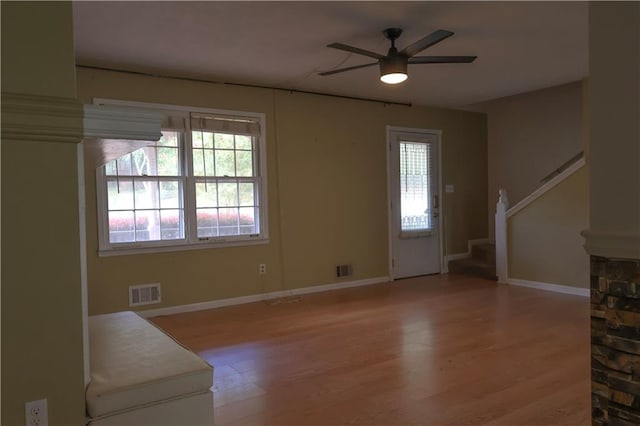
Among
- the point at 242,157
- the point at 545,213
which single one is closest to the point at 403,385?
the point at 242,157

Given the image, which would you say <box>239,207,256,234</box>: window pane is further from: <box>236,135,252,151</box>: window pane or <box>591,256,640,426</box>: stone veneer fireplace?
<box>591,256,640,426</box>: stone veneer fireplace

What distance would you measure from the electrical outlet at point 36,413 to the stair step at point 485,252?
6.05 metres

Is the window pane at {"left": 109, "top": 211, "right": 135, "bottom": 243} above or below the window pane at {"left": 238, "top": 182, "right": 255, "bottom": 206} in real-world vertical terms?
below

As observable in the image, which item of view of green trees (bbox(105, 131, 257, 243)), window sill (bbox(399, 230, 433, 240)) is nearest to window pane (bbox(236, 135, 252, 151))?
view of green trees (bbox(105, 131, 257, 243))

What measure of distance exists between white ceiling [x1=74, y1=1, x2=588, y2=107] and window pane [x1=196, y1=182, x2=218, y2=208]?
3.73 feet

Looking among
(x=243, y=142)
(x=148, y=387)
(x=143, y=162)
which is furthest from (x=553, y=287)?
(x=148, y=387)

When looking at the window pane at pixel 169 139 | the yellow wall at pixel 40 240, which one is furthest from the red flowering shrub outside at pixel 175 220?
the yellow wall at pixel 40 240

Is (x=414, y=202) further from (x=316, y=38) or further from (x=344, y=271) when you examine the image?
(x=316, y=38)

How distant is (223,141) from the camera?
5.04m

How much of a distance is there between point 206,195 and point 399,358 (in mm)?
2730

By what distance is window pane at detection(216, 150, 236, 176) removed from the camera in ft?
16.4

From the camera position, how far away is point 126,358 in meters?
1.71

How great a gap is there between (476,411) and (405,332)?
1.47 metres

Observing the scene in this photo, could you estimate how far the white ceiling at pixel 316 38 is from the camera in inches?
125
